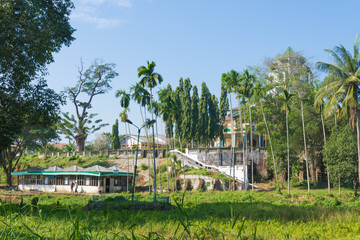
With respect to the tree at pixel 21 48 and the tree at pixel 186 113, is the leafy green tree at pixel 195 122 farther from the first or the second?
the tree at pixel 21 48

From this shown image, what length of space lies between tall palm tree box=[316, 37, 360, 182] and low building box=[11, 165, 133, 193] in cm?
2771

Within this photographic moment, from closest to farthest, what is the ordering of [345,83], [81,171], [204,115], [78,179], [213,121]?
[345,83] < [81,171] < [78,179] < [204,115] < [213,121]

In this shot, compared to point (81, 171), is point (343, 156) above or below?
above

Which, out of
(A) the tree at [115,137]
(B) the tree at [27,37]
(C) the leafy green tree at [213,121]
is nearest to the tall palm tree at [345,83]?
(B) the tree at [27,37]

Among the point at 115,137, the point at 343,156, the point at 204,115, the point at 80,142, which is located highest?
the point at 204,115

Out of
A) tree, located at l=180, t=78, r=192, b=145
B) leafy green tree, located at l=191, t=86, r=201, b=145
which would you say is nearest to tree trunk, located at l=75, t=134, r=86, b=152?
tree, located at l=180, t=78, r=192, b=145

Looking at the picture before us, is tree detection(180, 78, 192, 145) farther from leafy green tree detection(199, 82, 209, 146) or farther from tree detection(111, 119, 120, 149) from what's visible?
tree detection(111, 119, 120, 149)

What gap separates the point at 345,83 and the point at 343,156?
27.9 ft

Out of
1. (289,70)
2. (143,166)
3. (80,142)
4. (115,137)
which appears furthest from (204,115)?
(115,137)

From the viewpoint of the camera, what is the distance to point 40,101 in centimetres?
1906

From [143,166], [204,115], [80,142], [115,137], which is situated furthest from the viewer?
[115,137]

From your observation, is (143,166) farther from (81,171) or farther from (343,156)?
(343,156)

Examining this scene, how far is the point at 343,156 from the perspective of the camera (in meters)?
33.5

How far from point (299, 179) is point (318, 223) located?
3715 cm
